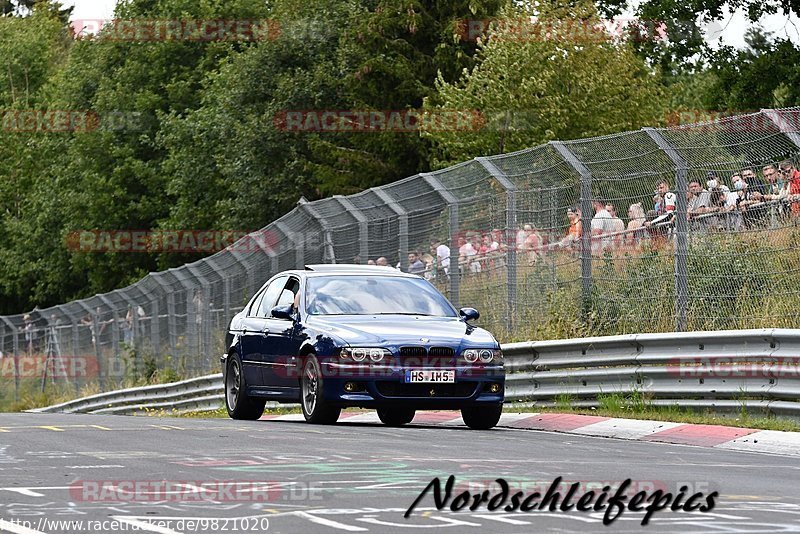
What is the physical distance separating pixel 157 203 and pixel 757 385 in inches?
2154

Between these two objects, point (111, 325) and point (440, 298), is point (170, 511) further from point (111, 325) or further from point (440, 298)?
point (111, 325)

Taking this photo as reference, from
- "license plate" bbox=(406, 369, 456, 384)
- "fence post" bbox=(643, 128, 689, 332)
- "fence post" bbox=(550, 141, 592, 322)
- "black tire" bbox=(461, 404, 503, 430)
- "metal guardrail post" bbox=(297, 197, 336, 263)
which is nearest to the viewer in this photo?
"license plate" bbox=(406, 369, 456, 384)

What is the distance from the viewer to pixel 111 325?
3591 cm

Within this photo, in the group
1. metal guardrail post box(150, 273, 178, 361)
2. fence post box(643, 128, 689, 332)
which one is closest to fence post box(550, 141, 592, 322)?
fence post box(643, 128, 689, 332)

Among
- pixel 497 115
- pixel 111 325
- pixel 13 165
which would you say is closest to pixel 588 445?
pixel 111 325

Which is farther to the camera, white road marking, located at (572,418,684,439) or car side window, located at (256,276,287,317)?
car side window, located at (256,276,287,317)

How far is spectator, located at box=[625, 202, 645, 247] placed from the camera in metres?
16.1

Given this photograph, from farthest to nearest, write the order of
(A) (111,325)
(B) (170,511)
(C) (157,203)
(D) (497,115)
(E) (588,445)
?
(C) (157,203), (D) (497,115), (A) (111,325), (E) (588,445), (B) (170,511)

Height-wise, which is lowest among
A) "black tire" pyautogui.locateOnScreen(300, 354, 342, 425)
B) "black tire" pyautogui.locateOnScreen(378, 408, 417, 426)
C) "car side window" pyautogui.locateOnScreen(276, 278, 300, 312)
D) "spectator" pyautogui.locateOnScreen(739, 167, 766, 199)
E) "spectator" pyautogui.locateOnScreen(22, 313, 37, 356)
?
"spectator" pyautogui.locateOnScreen(22, 313, 37, 356)

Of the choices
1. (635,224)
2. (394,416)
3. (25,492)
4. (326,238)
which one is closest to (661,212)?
(635,224)

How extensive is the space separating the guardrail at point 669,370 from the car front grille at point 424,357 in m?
2.03

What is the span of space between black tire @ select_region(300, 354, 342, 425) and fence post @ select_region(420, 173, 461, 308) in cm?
448

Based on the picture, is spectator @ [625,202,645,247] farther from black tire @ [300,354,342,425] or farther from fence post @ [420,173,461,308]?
black tire @ [300,354,342,425]

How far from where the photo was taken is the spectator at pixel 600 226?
16672 millimetres
